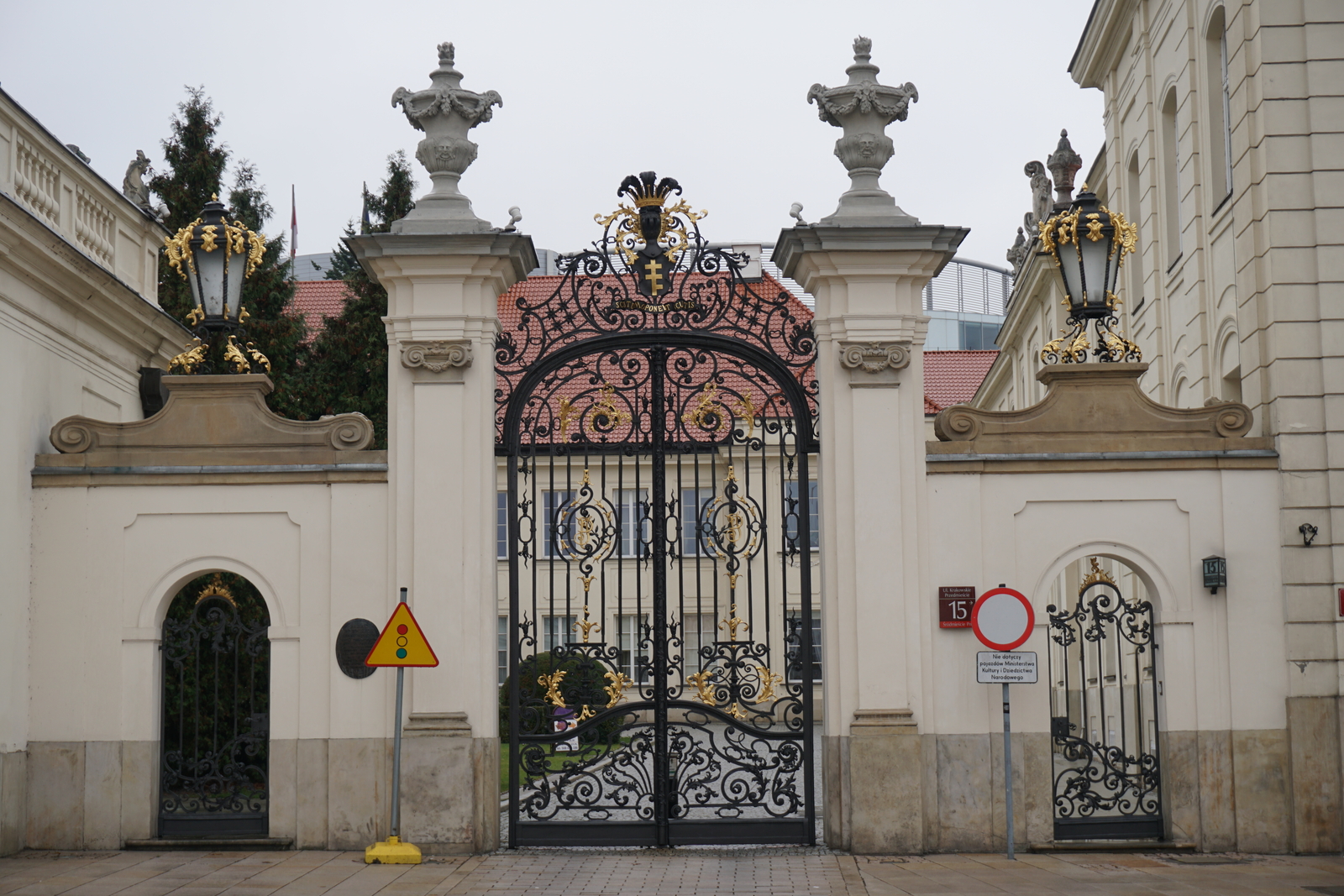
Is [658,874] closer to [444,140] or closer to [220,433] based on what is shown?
[220,433]

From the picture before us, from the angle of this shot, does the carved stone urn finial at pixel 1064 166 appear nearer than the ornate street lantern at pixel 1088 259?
No

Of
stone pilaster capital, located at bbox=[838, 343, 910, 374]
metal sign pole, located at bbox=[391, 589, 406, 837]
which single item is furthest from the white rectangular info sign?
metal sign pole, located at bbox=[391, 589, 406, 837]

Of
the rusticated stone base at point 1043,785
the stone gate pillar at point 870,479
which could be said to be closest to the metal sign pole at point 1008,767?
the rusticated stone base at point 1043,785

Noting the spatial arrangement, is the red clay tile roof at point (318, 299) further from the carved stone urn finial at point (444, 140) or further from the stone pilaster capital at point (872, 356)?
the stone pilaster capital at point (872, 356)

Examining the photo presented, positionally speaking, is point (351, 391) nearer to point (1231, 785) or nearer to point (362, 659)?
point (362, 659)

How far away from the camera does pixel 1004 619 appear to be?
11.2 metres

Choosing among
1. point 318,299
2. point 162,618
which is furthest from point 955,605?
point 318,299

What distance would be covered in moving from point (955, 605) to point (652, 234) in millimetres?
3859

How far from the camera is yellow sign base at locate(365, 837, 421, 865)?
1145cm

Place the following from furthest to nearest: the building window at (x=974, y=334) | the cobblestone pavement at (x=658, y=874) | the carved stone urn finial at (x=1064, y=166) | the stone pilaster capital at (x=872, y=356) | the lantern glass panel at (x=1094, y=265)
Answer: the building window at (x=974, y=334), the carved stone urn finial at (x=1064, y=166), the lantern glass panel at (x=1094, y=265), the stone pilaster capital at (x=872, y=356), the cobblestone pavement at (x=658, y=874)

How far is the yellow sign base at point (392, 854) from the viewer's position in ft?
37.6

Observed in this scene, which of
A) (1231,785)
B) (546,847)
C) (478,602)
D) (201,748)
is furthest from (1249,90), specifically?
(201,748)

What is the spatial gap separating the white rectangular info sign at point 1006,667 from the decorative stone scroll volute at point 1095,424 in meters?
1.78

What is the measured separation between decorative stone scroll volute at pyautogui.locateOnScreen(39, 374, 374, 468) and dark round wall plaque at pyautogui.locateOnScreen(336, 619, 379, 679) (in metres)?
1.37
